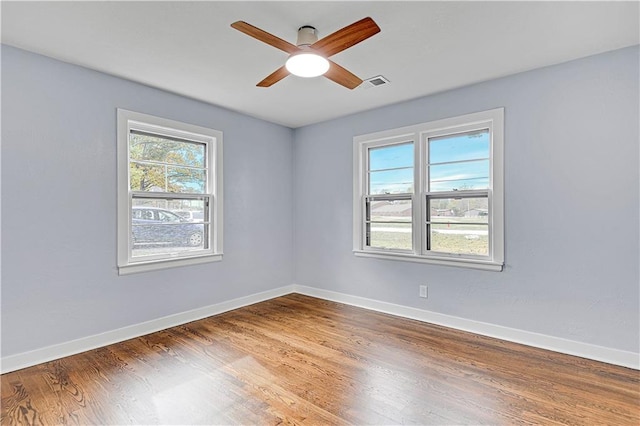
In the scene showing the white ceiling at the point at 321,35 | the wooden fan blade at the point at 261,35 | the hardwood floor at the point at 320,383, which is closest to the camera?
the wooden fan blade at the point at 261,35

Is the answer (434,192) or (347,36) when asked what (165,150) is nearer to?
(347,36)

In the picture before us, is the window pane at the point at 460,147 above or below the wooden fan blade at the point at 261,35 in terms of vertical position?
below

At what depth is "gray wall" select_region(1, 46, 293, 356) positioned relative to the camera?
2.53m

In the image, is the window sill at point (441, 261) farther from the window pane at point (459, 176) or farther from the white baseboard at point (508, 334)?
the window pane at point (459, 176)

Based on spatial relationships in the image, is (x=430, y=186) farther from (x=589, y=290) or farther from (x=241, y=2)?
(x=241, y=2)

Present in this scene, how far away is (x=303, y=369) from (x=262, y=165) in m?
2.87

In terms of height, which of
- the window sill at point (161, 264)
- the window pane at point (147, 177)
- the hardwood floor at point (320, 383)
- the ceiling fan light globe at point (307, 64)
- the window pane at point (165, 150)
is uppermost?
the ceiling fan light globe at point (307, 64)

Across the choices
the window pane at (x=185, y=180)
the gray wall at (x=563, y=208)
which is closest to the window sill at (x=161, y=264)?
the window pane at (x=185, y=180)

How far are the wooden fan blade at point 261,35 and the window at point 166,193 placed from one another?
1.94 meters

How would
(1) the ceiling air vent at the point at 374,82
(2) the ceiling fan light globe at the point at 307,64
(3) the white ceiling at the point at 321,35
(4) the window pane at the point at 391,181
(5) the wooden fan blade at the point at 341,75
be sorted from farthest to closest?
(4) the window pane at the point at 391,181
(1) the ceiling air vent at the point at 374,82
(5) the wooden fan blade at the point at 341,75
(2) the ceiling fan light globe at the point at 307,64
(3) the white ceiling at the point at 321,35

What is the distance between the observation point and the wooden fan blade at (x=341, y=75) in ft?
7.79

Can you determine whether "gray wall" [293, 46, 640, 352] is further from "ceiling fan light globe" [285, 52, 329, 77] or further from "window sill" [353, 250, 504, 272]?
"ceiling fan light globe" [285, 52, 329, 77]

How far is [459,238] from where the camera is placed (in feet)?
11.4

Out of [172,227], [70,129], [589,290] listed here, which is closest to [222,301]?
[172,227]
